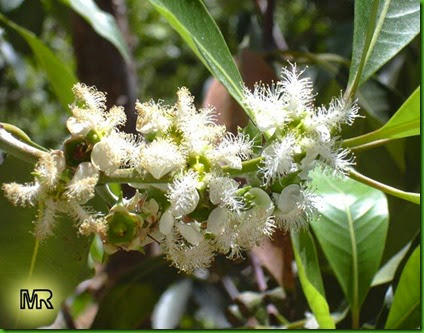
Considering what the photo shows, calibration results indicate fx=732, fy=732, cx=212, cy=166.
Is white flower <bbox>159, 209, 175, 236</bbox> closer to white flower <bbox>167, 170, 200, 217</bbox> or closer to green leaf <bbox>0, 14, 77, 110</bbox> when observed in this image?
white flower <bbox>167, 170, 200, 217</bbox>

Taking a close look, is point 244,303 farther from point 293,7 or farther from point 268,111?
point 293,7

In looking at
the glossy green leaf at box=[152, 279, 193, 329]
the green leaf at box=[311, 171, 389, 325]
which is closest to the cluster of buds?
the green leaf at box=[311, 171, 389, 325]

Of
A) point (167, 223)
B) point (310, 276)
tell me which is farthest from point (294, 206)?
point (310, 276)

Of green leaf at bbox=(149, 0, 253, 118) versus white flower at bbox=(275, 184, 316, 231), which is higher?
green leaf at bbox=(149, 0, 253, 118)

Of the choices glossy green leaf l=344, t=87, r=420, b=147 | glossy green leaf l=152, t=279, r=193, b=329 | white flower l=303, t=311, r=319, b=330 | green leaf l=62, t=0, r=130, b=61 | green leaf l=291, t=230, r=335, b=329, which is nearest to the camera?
glossy green leaf l=344, t=87, r=420, b=147

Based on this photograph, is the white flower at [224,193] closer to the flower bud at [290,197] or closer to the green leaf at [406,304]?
the flower bud at [290,197]

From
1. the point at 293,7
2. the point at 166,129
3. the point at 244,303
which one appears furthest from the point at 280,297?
the point at 293,7
